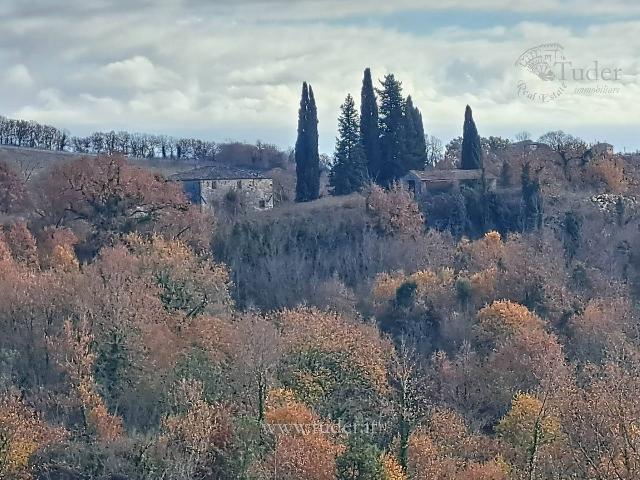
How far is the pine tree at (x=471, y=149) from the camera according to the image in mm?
52781

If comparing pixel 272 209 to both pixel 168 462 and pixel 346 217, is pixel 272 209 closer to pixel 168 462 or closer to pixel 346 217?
pixel 346 217

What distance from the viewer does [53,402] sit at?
29.0 metres

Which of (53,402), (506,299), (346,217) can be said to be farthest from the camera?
(346,217)

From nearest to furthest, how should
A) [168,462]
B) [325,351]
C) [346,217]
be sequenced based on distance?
[168,462]
[325,351]
[346,217]

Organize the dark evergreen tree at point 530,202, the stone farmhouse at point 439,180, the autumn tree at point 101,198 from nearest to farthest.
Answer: the autumn tree at point 101,198 < the dark evergreen tree at point 530,202 < the stone farmhouse at point 439,180

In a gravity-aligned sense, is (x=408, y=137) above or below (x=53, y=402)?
above

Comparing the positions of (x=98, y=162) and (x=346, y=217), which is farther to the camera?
(x=346, y=217)

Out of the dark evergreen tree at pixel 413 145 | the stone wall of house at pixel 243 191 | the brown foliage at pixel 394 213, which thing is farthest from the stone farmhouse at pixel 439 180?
the stone wall of house at pixel 243 191

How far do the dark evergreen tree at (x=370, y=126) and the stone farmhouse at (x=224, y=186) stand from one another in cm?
611

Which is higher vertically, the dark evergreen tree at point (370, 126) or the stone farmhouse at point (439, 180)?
the dark evergreen tree at point (370, 126)

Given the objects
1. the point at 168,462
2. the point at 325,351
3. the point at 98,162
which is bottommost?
the point at 168,462

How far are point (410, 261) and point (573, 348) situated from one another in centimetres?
1067

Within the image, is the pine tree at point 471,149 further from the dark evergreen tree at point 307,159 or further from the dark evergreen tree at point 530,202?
the dark evergreen tree at point 307,159

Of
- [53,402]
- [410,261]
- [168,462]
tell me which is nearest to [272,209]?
[410,261]
